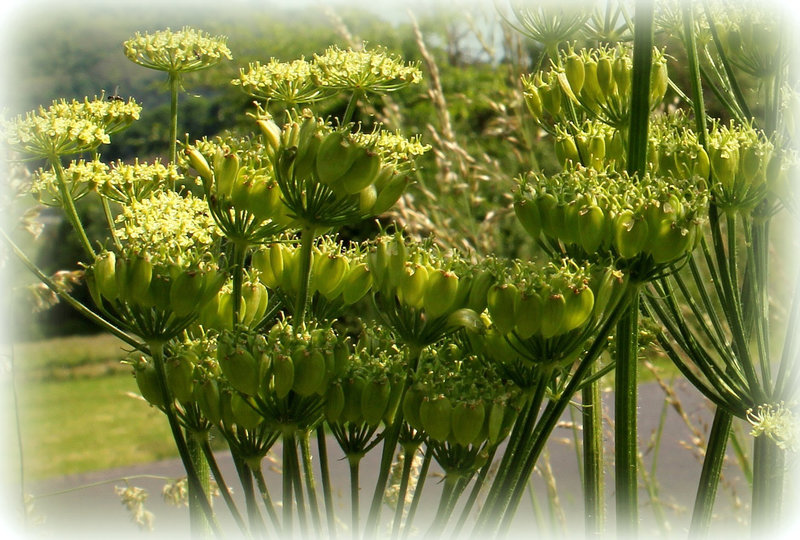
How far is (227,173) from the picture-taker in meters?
0.83

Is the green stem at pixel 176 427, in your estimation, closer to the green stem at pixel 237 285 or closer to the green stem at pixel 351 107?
the green stem at pixel 237 285

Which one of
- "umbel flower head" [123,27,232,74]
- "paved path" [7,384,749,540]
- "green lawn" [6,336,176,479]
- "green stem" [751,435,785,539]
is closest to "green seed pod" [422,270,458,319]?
"green stem" [751,435,785,539]

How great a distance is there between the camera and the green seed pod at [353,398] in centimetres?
79

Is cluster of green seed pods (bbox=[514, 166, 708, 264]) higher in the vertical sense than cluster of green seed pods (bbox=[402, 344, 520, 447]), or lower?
higher

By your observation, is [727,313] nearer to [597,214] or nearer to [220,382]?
[597,214]

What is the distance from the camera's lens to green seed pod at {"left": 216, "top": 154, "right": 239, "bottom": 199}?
83 cm

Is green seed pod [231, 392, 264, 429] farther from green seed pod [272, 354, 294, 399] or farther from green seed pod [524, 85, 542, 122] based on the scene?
green seed pod [524, 85, 542, 122]

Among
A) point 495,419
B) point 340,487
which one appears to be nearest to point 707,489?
point 495,419

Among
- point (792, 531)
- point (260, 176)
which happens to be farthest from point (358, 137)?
point (792, 531)

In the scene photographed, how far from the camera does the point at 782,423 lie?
91 centimetres

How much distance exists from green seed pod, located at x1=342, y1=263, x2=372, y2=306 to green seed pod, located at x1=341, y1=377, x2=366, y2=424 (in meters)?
0.12

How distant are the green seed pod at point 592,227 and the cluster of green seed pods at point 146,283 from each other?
345 mm

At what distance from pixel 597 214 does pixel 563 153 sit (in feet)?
0.84

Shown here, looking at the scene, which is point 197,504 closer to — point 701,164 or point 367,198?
point 367,198
